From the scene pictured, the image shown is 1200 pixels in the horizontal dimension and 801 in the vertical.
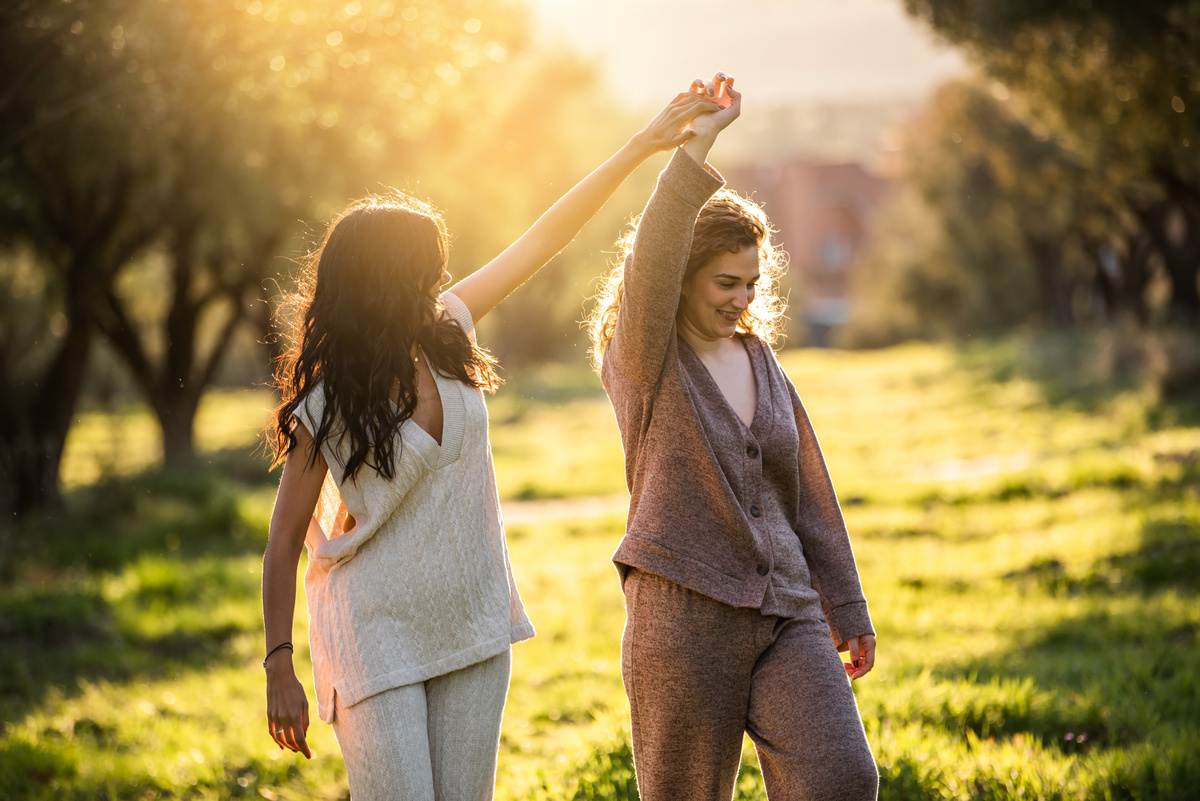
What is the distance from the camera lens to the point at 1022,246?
3966 centimetres

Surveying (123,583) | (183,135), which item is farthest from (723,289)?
(183,135)

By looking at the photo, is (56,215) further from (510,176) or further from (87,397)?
(87,397)

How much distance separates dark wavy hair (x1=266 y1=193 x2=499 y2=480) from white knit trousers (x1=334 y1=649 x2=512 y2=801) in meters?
0.57

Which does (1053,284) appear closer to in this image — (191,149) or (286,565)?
(191,149)

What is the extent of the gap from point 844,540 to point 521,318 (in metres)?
41.3

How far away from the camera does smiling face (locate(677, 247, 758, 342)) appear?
309 cm

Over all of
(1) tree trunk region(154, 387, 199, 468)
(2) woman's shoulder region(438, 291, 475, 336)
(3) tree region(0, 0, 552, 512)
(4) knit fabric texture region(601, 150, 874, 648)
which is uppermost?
(3) tree region(0, 0, 552, 512)

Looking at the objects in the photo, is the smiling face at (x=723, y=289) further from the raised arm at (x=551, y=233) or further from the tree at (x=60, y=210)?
the tree at (x=60, y=210)

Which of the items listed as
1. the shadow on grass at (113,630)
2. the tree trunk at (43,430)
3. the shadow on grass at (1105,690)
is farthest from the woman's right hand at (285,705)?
the tree trunk at (43,430)

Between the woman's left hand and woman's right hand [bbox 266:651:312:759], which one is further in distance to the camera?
the woman's left hand

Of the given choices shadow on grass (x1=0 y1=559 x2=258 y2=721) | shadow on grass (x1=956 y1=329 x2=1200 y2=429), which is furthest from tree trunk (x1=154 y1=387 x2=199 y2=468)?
shadow on grass (x1=956 y1=329 x2=1200 y2=429)

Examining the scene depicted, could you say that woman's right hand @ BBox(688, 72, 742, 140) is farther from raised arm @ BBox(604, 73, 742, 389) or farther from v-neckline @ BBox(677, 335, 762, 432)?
v-neckline @ BBox(677, 335, 762, 432)

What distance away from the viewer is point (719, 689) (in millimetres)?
2953

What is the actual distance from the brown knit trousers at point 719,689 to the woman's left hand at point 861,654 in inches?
9.7
